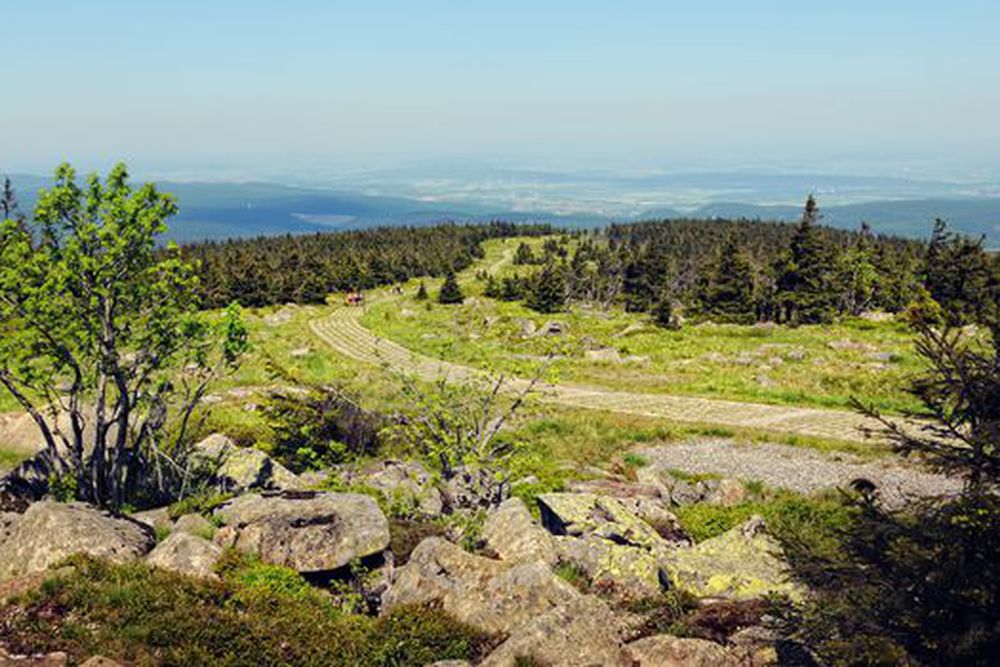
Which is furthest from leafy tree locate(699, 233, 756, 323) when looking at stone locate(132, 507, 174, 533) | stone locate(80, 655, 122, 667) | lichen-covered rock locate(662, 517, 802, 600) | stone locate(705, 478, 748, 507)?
stone locate(80, 655, 122, 667)

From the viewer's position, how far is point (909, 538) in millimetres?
8297

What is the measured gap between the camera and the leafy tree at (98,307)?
16.5m

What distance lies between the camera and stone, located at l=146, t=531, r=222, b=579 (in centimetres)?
1355

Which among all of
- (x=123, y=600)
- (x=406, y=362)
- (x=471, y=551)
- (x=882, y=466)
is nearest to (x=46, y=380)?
(x=123, y=600)

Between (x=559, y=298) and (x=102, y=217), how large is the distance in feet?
259

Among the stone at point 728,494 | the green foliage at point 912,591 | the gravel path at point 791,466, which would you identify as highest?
the green foliage at point 912,591

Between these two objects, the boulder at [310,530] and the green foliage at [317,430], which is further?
the green foliage at [317,430]

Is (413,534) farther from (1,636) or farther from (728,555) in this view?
(1,636)

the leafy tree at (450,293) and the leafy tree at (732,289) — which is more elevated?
the leafy tree at (732,289)

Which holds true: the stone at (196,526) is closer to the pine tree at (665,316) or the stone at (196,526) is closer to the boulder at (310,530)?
the boulder at (310,530)

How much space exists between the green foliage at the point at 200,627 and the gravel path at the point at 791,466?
17.6m

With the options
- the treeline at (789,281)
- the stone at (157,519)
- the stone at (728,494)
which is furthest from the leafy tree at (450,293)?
the stone at (157,519)

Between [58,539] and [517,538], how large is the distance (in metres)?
9.12

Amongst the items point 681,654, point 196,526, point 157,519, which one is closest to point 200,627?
point 196,526
